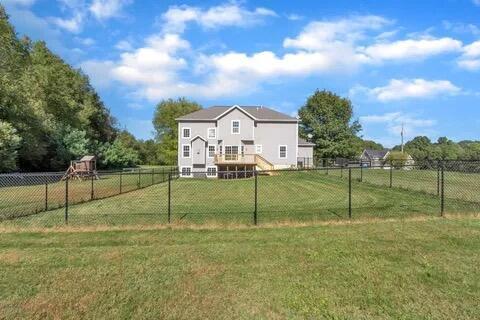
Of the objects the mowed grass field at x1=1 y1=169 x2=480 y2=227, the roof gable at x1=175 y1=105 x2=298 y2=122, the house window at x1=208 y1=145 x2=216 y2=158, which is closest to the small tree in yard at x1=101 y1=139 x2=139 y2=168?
the roof gable at x1=175 y1=105 x2=298 y2=122

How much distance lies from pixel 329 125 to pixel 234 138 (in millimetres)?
28281

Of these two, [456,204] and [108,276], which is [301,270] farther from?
[456,204]

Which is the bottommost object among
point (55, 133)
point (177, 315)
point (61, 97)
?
point (177, 315)

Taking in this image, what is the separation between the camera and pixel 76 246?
8008 mm

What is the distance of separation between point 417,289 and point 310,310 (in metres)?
1.59

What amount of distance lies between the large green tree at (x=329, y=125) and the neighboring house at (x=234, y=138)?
2296 cm

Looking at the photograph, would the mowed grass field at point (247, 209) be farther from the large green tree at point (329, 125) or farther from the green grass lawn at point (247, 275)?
the large green tree at point (329, 125)

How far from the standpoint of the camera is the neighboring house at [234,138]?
4238 cm

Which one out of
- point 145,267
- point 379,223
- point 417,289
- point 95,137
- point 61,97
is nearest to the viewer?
point 417,289

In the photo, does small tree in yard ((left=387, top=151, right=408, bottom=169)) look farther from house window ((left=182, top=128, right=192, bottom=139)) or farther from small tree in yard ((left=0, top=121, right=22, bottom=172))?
small tree in yard ((left=0, top=121, right=22, bottom=172))

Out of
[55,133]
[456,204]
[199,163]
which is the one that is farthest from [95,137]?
[456,204]

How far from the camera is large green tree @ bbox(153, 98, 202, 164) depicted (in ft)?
264

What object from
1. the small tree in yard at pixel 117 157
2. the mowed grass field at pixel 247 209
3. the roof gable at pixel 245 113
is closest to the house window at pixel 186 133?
the roof gable at pixel 245 113

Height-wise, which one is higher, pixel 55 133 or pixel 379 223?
pixel 55 133
